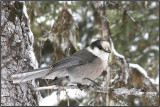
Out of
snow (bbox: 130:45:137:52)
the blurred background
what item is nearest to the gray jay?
the blurred background

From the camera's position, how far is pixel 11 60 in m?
2.92

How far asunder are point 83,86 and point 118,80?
105 cm

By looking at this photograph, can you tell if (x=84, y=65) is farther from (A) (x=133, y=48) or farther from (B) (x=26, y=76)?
(A) (x=133, y=48)

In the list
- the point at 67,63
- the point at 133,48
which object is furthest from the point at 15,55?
the point at 133,48

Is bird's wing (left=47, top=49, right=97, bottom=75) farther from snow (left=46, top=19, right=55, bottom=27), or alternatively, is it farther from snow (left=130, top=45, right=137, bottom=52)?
snow (left=130, top=45, right=137, bottom=52)

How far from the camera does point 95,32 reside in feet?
22.7

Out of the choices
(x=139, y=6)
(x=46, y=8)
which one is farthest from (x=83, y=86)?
(x=139, y=6)

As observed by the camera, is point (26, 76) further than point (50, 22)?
No

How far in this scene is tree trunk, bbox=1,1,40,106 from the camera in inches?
112

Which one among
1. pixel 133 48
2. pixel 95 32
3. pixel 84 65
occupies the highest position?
pixel 95 32

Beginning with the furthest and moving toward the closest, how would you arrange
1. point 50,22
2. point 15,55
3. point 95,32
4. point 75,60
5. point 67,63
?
point 95,32 → point 50,22 → point 75,60 → point 67,63 → point 15,55

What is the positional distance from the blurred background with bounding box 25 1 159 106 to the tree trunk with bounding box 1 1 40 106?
710 mm

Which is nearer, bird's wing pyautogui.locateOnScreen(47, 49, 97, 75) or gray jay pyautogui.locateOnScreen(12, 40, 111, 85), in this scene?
bird's wing pyautogui.locateOnScreen(47, 49, 97, 75)

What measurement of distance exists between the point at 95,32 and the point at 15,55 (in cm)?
410
